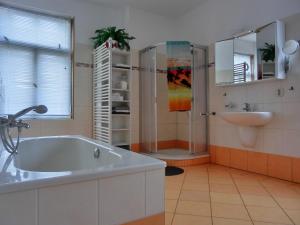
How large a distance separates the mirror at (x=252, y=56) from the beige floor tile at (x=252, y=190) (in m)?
1.20

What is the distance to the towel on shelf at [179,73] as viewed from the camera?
130 inches

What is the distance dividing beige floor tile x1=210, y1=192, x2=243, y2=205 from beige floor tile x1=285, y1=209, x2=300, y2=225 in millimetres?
348

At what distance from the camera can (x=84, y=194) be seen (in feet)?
3.39

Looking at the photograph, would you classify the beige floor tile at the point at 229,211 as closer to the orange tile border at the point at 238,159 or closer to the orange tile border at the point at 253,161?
the orange tile border at the point at 253,161

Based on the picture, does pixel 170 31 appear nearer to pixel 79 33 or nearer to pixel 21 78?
pixel 79 33

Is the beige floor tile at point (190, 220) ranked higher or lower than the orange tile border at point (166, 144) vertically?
lower

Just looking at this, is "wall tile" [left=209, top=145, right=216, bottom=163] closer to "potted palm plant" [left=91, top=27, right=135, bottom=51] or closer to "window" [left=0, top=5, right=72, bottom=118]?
"potted palm plant" [left=91, top=27, right=135, bottom=51]

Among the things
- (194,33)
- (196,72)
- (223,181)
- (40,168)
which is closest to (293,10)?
(196,72)

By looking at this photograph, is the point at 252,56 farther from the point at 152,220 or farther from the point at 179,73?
A: the point at 152,220

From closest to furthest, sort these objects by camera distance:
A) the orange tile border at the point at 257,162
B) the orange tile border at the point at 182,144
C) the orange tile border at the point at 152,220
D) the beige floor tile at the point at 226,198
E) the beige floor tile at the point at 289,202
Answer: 1. the orange tile border at the point at 152,220
2. the beige floor tile at the point at 289,202
3. the beige floor tile at the point at 226,198
4. the orange tile border at the point at 257,162
5. the orange tile border at the point at 182,144

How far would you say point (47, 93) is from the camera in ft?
10.7

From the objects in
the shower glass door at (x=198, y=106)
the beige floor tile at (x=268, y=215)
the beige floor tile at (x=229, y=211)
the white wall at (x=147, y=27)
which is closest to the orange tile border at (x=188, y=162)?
the shower glass door at (x=198, y=106)

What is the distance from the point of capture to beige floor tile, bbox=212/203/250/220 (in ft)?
5.69

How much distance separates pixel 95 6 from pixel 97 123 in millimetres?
1808
